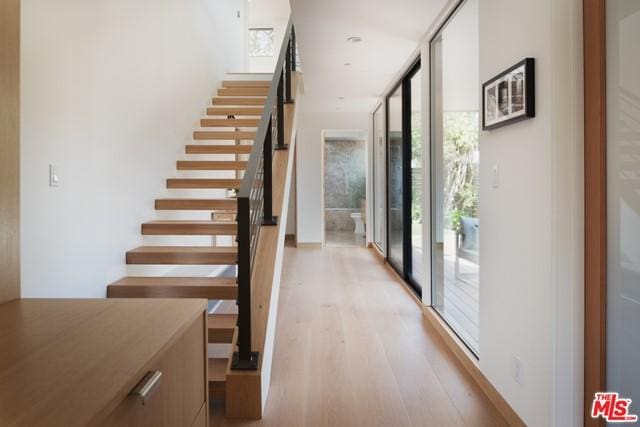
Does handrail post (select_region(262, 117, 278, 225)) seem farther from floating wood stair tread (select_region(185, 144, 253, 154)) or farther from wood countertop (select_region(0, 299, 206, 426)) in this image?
wood countertop (select_region(0, 299, 206, 426))

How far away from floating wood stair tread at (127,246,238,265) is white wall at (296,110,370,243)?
457cm

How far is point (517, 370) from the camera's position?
72.4 inches

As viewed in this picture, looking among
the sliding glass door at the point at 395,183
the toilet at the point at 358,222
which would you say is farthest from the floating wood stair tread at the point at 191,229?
the toilet at the point at 358,222

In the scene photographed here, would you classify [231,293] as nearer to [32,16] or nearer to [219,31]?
[32,16]

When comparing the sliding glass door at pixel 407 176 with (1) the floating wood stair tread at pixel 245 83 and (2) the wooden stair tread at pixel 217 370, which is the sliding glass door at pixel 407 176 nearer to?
(1) the floating wood stair tread at pixel 245 83

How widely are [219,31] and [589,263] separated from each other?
5.76 m

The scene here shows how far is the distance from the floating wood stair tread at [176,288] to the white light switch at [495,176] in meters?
1.65

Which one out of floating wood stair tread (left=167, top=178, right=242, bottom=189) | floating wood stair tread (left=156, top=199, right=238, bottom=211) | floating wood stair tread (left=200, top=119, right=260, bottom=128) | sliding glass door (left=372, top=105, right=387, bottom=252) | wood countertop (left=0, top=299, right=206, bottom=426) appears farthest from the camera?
sliding glass door (left=372, top=105, right=387, bottom=252)

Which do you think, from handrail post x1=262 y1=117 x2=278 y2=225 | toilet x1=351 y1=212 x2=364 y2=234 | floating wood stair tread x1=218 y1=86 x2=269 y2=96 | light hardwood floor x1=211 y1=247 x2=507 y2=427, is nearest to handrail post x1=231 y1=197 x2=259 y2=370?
light hardwood floor x1=211 y1=247 x2=507 y2=427

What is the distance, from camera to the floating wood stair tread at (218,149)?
4.11 metres

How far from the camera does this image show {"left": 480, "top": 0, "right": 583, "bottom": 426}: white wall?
4.99 feet

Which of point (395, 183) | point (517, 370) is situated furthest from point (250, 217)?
point (395, 183)

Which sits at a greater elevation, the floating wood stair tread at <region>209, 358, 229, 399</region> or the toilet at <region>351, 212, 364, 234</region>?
the toilet at <region>351, 212, 364, 234</region>

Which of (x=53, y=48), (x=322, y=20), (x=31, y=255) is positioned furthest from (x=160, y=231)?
(x=322, y=20)
